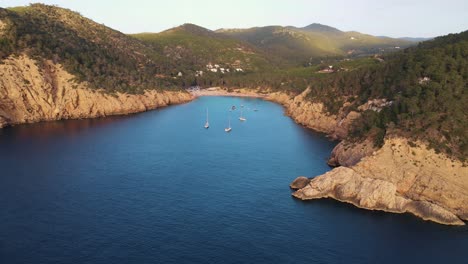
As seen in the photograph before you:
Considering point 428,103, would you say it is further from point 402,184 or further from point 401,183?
point 402,184

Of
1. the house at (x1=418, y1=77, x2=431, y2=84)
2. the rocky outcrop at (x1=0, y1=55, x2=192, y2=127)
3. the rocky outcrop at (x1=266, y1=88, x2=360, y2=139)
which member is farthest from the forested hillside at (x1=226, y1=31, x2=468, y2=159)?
the rocky outcrop at (x1=0, y1=55, x2=192, y2=127)

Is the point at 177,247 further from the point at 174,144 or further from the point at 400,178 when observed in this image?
the point at 174,144

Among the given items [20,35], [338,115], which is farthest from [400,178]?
[20,35]

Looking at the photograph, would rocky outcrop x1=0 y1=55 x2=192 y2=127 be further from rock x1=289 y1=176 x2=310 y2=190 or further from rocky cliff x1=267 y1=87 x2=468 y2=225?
rocky cliff x1=267 y1=87 x2=468 y2=225

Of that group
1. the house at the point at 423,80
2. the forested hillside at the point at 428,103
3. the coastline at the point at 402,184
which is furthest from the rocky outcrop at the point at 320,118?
the coastline at the point at 402,184

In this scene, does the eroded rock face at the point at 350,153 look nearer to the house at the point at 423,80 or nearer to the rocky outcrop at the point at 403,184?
the rocky outcrop at the point at 403,184
